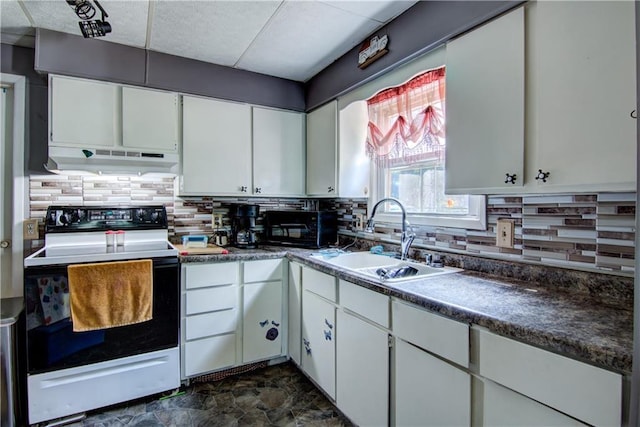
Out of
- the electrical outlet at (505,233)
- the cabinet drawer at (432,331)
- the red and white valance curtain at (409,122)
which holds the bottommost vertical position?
the cabinet drawer at (432,331)

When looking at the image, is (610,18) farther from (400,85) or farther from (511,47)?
(400,85)


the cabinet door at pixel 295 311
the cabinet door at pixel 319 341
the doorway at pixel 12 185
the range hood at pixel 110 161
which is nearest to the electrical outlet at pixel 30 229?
the doorway at pixel 12 185

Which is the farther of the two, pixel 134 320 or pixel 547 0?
pixel 134 320

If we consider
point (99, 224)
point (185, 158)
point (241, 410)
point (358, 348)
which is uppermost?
point (185, 158)

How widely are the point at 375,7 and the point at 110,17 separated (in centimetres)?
153

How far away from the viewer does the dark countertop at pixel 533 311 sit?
852 millimetres

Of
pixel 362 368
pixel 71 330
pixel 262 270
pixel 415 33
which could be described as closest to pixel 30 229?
pixel 71 330

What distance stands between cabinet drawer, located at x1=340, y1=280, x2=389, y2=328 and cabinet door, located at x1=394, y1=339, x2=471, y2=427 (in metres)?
0.14

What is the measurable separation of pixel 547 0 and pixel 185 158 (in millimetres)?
2295

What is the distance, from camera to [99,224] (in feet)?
7.66

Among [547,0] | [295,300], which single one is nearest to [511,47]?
[547,0]

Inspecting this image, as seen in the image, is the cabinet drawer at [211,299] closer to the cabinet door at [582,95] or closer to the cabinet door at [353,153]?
the cabinet door at [353,153]

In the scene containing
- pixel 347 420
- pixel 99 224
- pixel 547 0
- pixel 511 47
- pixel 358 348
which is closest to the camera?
pixel 547 0

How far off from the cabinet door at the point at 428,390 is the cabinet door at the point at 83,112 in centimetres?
226
